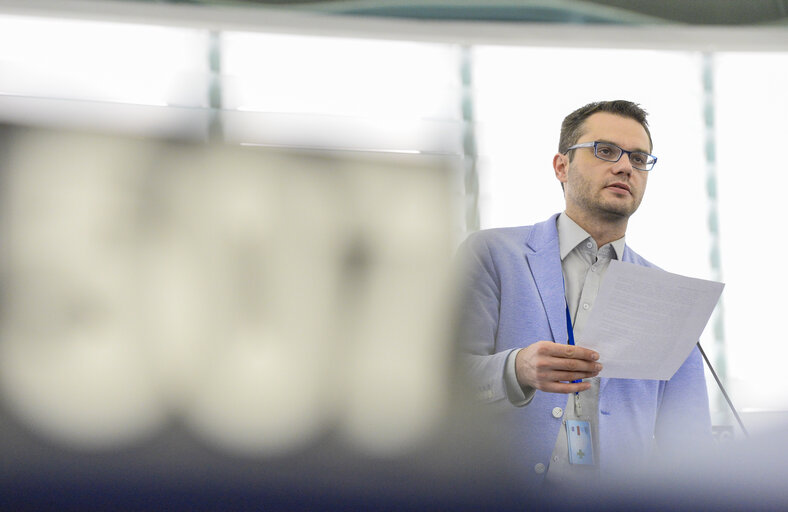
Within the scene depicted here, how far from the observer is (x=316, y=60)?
10.3 feet

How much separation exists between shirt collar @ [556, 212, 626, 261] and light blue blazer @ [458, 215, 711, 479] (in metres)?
0.07

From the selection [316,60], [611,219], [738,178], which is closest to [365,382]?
[611,219]

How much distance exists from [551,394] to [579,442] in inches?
3.6

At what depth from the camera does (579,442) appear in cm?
119

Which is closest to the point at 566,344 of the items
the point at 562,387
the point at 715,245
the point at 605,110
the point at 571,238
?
the point at 562,387

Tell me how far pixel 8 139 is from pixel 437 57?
117 inches

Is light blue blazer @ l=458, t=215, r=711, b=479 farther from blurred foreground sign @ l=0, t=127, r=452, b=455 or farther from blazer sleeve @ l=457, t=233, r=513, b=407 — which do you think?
blurred foreground sign @ l=0, t=127, r=452, b=455

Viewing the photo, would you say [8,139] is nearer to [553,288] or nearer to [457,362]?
[457,362]

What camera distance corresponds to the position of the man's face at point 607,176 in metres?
1.40

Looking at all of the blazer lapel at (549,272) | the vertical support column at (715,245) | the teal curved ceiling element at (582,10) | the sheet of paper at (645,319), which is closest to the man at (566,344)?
the blazer lapel at (549,272)

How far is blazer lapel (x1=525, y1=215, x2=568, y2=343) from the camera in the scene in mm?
1182

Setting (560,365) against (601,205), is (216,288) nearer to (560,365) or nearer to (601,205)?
(560,365)

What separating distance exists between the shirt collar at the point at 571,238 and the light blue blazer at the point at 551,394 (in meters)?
0.07

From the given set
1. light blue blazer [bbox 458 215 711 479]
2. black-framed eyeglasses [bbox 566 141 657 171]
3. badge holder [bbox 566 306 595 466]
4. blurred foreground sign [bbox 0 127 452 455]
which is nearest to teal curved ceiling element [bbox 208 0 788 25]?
black-framed eyeglasses [bbox 566 141 657 171]
